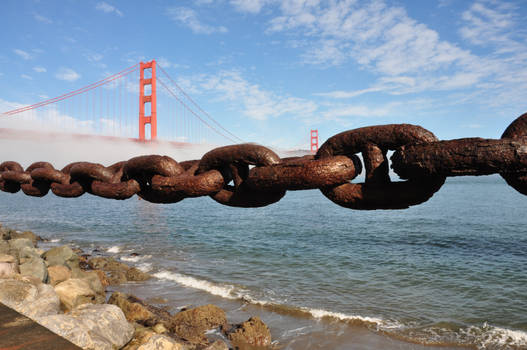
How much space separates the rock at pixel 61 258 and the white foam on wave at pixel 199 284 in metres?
2.03

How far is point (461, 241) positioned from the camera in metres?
15.5

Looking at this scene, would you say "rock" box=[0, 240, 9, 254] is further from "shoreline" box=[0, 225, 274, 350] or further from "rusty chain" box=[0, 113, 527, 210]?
"rusty chain" box=[0, 113, 527, 210]

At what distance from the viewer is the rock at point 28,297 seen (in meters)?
3.03

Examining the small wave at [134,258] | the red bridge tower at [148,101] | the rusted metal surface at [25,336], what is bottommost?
the small wave at [134,258]

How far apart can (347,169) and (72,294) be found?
173 inches

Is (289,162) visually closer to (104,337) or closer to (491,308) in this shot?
(104,337)

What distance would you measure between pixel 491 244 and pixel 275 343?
13034 mm

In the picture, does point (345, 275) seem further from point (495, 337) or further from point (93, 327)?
point (93, 327)

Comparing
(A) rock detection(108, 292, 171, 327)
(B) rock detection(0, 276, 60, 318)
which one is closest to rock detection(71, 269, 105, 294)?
(A) rock detection(108, 292, 171, 327)

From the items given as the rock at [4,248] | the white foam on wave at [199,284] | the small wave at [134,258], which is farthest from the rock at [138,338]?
the small wave at [134,258]

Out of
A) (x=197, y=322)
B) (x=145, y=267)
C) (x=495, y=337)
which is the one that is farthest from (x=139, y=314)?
(x=495, y=337)

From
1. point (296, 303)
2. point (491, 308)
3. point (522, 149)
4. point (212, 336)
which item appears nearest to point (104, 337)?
point (212, 336)

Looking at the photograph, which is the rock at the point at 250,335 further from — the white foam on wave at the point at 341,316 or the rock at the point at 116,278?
the rock at the point at 116,278

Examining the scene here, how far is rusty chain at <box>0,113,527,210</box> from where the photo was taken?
→ 3.13 ft
